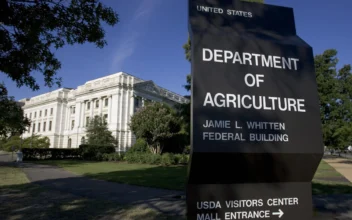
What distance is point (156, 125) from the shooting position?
90.2 ft

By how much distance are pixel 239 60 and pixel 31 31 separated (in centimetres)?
594

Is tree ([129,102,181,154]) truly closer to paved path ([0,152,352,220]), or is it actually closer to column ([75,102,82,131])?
paved path ([0,152,352,220])

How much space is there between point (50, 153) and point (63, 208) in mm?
31476

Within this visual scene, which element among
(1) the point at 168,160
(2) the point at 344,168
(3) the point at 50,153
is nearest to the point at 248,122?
→ (1) the point at 168,160

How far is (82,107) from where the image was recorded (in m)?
61.3

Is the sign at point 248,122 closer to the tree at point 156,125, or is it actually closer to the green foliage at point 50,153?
the tree at point 156,125

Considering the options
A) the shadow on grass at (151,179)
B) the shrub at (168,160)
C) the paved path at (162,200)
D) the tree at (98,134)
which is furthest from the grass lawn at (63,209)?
the tree at (98,134)

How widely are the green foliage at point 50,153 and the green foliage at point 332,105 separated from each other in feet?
102

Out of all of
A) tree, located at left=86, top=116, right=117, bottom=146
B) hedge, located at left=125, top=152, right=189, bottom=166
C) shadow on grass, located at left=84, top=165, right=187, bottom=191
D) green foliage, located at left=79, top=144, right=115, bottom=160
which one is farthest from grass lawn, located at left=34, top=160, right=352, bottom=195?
tree, located at left=86, top=116, right=117, bottom=146

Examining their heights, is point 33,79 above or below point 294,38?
above

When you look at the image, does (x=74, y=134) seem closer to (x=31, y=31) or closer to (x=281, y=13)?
(x=31, y=31)

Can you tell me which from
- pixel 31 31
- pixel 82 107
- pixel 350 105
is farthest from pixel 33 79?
pixel 82 107

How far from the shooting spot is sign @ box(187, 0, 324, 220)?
6.77 feet

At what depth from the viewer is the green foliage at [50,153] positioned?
3153 centimetres
